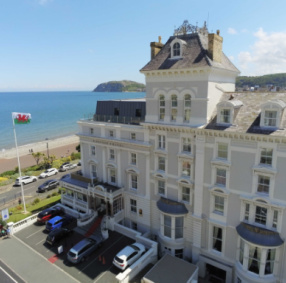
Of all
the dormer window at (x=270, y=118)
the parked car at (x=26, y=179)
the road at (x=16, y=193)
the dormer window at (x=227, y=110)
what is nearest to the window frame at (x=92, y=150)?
the road at (x=16, y=193)

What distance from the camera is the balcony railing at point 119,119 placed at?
32.4 metres

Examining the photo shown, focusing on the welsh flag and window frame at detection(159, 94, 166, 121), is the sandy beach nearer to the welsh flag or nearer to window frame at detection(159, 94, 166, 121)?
the welsh flag

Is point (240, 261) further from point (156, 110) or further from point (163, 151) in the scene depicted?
point (156, 110)

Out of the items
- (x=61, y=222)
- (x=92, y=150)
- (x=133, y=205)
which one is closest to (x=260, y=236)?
(x=133, y=205)

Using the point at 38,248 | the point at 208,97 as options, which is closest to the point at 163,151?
the point at 208,97

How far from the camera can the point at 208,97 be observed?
81.0 ft

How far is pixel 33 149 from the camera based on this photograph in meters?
97.9

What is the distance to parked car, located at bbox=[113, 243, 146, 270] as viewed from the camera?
2617cm

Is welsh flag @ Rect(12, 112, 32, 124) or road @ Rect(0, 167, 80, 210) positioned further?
road @ Rect(0, 167, 80, 210)

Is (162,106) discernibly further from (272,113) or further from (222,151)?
Result: (272,113)

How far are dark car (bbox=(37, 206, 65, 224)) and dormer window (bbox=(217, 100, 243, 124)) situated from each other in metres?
27.7

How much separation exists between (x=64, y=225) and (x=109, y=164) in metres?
10.7

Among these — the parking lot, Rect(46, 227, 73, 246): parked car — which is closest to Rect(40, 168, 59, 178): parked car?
the parking lot

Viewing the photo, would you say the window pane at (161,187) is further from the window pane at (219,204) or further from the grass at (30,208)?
the grass at (30,208)
